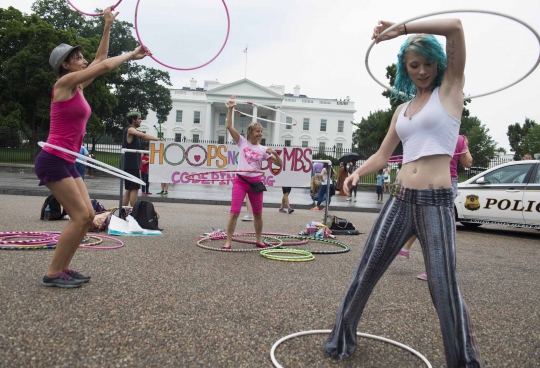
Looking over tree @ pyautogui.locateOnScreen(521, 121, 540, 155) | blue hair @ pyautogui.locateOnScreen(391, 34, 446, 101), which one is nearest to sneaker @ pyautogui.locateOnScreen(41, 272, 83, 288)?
blue hair @ pyautogui.locateOnScreen(391, 34, 446, 101)

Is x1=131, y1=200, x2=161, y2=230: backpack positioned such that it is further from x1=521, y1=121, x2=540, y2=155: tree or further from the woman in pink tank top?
x1=521, y1=121, x2=540, y2=155: tree

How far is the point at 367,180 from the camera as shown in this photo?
109 ft

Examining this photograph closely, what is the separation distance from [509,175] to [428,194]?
365 inches

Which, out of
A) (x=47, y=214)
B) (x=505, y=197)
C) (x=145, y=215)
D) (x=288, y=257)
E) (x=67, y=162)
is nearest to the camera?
(x=67, y=162)

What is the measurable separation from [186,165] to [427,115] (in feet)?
30.3

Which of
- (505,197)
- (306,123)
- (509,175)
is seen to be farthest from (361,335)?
(306,123)

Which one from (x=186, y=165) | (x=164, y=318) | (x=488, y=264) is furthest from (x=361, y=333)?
(x=186, y=165)

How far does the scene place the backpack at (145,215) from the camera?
8.32 metres

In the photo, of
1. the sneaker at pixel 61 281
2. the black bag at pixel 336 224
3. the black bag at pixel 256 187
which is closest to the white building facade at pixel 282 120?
the black bag at pixel 336 224

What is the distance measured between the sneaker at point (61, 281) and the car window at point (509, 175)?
9644 mm

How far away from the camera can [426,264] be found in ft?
8.68

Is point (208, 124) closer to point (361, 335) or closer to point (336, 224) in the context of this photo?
point (336, 224)

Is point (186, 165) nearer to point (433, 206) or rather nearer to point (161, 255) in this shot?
point (161, 255)

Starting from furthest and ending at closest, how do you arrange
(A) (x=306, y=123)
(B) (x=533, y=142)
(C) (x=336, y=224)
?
1. (A) (x=306, y=123)
2. (B) (x=533, y=142)
3. (C) (x=336, y=224)
